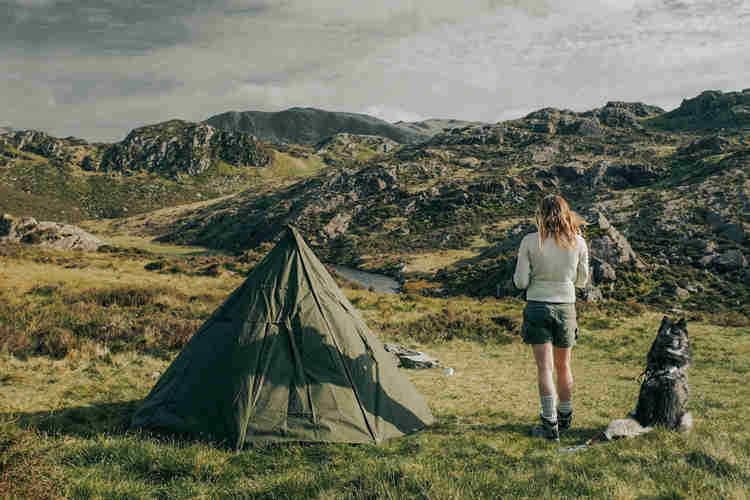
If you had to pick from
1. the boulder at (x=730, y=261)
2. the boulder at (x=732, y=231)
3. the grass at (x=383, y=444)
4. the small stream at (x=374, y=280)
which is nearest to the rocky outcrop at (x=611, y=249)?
the boulder at (x=730, y=261)

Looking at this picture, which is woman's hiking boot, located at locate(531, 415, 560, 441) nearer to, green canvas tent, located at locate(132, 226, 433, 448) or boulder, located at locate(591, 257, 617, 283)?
green canvas tent, located at locate(132, 226, 433, 448)

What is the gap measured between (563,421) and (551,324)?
202 cm

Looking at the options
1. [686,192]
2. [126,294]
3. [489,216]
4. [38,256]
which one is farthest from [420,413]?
[489,216]

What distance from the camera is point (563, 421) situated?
6.89 metres

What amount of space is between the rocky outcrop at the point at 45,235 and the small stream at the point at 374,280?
29.8 meters

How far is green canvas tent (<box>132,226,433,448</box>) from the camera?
6.61 meters

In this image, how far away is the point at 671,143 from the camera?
126375 mm

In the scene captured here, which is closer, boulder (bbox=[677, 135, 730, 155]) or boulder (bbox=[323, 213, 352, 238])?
boulder (bbox=[677, 135, 730, 155])

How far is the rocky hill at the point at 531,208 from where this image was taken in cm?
4581

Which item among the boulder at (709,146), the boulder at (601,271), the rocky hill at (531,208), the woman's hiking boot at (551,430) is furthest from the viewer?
the boulder at (709,146)

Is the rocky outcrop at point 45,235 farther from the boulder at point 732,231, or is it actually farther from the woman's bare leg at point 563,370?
the boulder at point 732,231

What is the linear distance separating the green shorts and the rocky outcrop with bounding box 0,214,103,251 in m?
51.4

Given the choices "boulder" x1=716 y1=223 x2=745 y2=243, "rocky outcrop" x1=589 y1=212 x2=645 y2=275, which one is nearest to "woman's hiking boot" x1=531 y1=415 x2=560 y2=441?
"rocky outcrop" x1=589 y1=212 x2=645 y2=275

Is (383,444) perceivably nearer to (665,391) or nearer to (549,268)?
(549,268)
